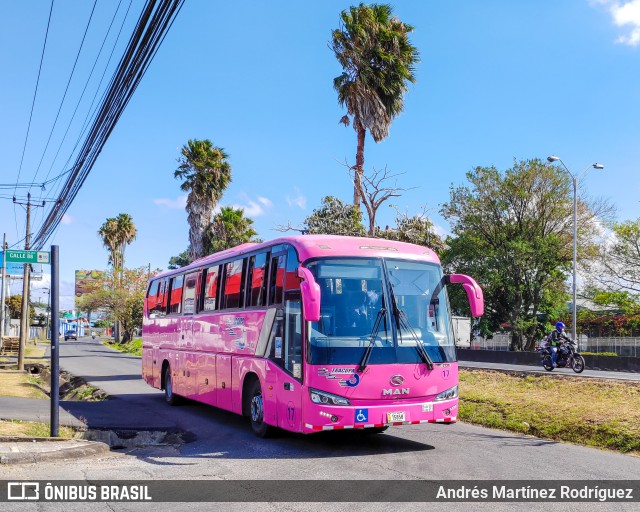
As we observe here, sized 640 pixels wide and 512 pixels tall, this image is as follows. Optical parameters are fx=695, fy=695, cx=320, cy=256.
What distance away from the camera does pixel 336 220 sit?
26.3 m

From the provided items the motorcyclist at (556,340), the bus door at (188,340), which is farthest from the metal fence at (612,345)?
the bus door at (188,340)

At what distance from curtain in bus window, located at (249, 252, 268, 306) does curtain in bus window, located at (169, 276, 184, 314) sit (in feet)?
16.5

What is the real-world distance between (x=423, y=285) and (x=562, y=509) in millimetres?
4540

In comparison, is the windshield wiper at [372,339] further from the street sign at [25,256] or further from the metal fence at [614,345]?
the metal fence at [614,345]

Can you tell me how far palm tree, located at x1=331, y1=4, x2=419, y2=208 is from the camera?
101 feet

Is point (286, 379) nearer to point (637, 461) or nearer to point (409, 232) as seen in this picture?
point (637, 461)

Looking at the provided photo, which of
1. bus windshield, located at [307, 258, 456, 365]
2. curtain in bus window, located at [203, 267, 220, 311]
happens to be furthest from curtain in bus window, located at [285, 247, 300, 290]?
curtain in bus window, located at [203, 267, 220, 311]

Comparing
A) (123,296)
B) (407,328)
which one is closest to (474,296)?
(407,328)

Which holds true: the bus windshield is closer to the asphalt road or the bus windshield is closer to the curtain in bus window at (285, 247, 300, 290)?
the curtain in bus window at (285, 247, 300, 290)

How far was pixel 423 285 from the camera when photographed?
10.9 metres

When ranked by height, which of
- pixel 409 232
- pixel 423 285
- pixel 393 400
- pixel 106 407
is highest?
pixel 409 232

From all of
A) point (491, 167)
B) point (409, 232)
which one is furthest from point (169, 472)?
point (491, 167)

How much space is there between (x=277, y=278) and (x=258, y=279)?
94 cm

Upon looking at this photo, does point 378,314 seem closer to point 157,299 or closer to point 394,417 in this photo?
point 394,417
